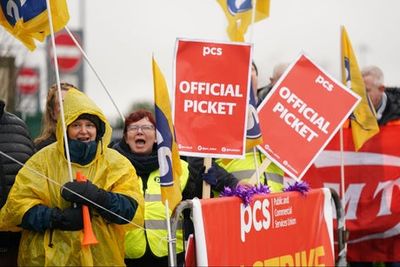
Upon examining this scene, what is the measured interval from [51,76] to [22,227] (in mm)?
12926

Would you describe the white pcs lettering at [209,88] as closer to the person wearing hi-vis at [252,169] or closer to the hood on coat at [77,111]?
the hood on coat at [77,111]

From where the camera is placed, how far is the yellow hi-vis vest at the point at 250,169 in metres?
9.30

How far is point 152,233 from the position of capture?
26.6ft

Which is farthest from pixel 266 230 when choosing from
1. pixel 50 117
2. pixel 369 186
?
pixel 369 186

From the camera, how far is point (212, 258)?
731 centimetres

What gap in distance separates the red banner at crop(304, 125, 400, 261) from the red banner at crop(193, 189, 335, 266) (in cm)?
256

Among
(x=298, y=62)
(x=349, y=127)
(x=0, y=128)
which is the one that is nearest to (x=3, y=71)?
(x=349, y=127)

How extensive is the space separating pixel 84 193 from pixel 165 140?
2.04 feet

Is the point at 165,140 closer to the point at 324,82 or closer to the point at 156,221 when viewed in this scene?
the point at 156,221

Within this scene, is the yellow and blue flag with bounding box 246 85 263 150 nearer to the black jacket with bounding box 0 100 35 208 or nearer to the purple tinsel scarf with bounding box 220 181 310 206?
the purple tinsel scarf with bounding box 220 181 310 206

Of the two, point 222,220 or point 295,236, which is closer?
point 222,220

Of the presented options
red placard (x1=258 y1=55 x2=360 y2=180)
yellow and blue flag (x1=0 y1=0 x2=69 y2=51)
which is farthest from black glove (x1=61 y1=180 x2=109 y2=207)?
red placard (x1=258 y1=55 x2=360 y2=180)

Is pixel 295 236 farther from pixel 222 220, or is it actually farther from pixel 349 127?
pixel 349 127

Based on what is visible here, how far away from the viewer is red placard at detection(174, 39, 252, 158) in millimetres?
8055
